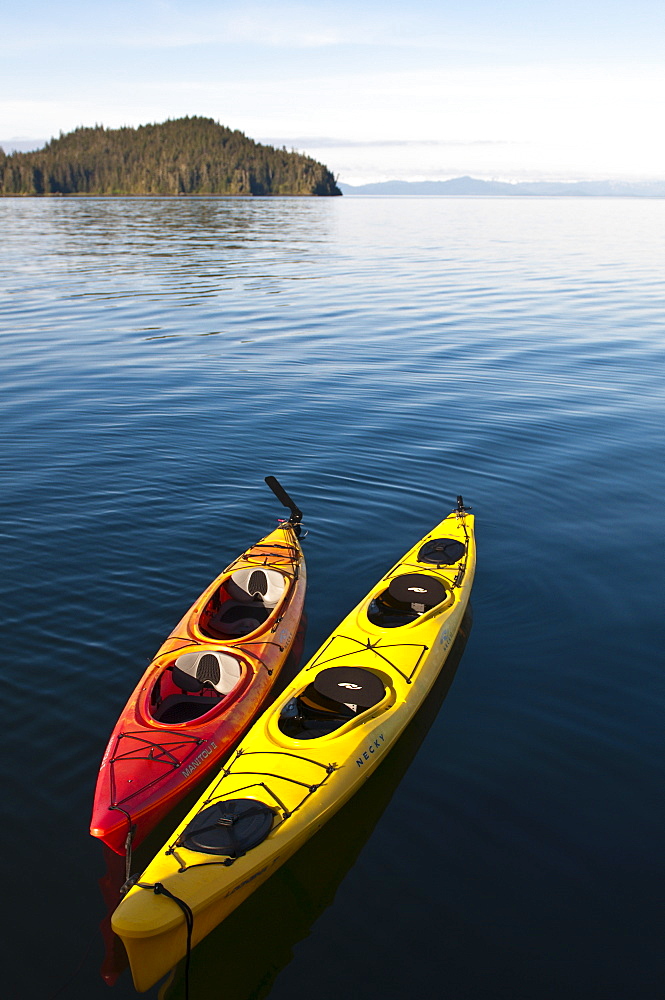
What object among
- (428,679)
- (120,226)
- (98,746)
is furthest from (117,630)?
(120,226)

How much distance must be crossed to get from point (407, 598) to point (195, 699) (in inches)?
154

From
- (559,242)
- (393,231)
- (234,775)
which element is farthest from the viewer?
(393,231)

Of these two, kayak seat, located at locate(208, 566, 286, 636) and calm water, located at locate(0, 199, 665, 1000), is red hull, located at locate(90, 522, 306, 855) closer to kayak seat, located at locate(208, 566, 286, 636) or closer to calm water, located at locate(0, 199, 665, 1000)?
kayak seat, located at locate(208, 566, 286, 636)

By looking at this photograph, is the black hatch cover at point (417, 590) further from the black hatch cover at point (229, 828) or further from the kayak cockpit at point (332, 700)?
the black hatch cover at point (229, 828)

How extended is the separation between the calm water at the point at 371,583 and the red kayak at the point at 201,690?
553 millimetres

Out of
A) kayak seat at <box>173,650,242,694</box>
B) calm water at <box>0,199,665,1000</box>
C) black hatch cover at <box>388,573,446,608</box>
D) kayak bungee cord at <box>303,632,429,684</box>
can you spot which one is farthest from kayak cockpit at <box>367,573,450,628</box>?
kayak seat at <box>173,650,242,694</box>

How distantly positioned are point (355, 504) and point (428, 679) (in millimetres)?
6740

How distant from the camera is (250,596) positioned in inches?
499

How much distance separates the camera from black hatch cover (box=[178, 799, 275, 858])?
712 cm

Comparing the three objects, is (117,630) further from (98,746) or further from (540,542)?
(540,542)

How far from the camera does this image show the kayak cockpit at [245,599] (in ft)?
39.3

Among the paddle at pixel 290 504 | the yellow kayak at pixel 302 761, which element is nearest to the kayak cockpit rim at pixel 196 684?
the yellow kayak at pixel 302 761

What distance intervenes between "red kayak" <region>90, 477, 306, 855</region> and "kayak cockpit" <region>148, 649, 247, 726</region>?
0.05ft

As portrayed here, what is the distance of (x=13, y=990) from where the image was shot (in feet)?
21.0
